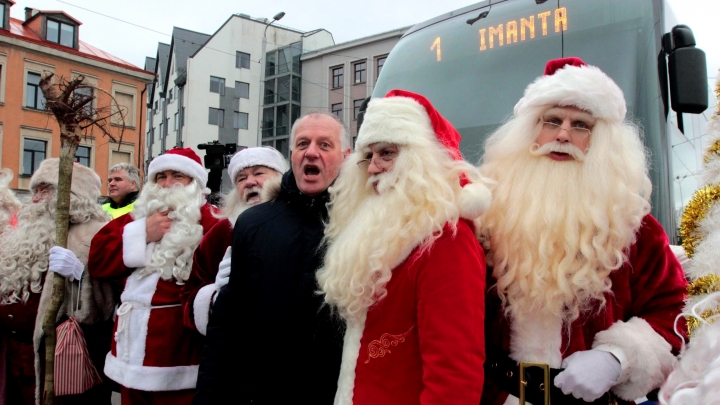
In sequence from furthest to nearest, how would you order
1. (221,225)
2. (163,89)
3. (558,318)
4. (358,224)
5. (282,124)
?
(163,89) → (282,124) → (221,225) → (358,224) → (558,318)

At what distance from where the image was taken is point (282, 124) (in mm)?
35594

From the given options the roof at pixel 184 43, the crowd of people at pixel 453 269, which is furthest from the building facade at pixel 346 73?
the crowd of people at pixel 453 269

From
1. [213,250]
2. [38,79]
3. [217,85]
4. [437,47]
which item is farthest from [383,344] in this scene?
[217,85]

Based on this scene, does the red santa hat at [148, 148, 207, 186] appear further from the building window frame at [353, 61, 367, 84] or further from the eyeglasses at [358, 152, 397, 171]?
the building window frame at [353, 61, 367, 84]

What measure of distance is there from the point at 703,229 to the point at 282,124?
115ft

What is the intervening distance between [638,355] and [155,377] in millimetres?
2537

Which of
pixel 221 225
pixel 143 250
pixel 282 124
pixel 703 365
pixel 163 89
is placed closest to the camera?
pixel 703 365

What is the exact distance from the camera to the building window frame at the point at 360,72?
31141 millimetres

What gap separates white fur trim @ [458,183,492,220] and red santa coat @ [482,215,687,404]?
14.8 inches

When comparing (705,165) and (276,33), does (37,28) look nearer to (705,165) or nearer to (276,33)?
(276,33)

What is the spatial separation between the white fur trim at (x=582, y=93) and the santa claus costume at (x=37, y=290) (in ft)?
10.6

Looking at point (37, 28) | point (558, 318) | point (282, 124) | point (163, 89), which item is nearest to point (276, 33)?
point (282, 124)

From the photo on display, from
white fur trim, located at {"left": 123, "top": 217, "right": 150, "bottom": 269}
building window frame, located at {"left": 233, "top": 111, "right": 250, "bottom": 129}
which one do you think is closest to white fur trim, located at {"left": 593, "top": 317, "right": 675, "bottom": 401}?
white fur trim, located at {"left": 123, "top": 217, "right": 150, "bottom": 269}

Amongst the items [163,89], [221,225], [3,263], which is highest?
[163,89]
